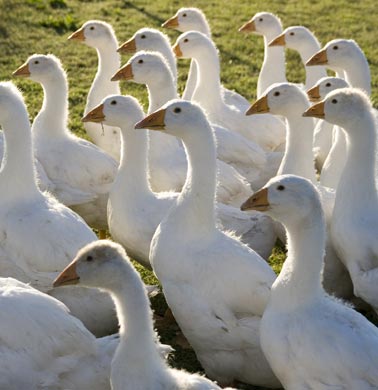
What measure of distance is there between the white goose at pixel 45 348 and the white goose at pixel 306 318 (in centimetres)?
109

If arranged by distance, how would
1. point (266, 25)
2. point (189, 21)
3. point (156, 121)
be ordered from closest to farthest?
1. point (156, 121)
2. point (266, 25)
3. point (189, 21)

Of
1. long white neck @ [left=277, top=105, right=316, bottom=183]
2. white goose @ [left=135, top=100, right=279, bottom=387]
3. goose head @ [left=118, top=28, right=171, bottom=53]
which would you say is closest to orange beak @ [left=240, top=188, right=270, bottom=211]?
white goose @ [left=135, top=100, right=279, bottom=387]

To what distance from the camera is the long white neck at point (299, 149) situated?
8.42 meters

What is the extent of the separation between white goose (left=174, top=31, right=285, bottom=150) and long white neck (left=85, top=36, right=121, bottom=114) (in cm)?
72

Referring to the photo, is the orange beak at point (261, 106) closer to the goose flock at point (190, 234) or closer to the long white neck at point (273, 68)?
the goose flock at point (190, 234)

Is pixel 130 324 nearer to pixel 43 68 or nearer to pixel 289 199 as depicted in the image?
pixel 289 199

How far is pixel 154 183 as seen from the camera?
9.11 meters

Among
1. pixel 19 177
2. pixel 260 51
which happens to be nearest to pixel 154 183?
pixel 19 177

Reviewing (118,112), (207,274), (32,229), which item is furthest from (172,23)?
(207,274)

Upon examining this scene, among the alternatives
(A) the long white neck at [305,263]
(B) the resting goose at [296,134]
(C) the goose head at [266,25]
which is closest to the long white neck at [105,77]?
(C) the goose head at [266,25]

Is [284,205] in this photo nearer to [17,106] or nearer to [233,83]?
[17,106]

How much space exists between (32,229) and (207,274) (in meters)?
1.43

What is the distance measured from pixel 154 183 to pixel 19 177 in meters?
1.66

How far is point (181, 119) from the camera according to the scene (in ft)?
23.8
